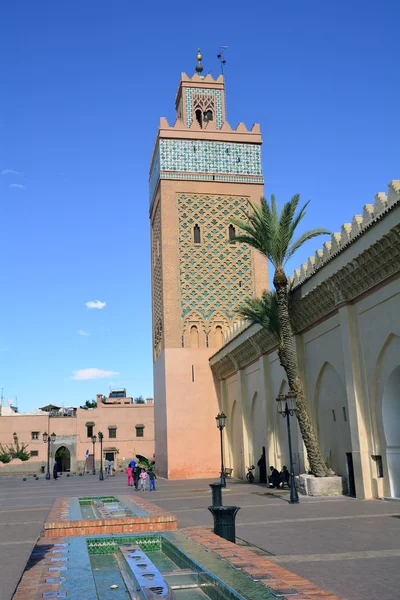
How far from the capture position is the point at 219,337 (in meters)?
26.4

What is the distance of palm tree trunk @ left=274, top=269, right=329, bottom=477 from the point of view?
554 inches

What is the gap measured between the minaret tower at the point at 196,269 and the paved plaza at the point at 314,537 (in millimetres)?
11464

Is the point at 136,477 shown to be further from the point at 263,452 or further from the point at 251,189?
the point at 251,189

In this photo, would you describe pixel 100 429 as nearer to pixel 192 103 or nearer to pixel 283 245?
pixel 192 103

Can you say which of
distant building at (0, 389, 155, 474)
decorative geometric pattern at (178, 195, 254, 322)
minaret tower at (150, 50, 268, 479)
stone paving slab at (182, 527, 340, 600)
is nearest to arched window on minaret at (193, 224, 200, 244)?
minaret tower at (150, 50, 268, 479)

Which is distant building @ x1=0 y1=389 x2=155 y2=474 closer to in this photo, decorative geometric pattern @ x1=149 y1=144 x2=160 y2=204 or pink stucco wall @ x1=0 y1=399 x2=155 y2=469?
pink stucco wall @ x1=0 y1=399 x2=155 y2=469

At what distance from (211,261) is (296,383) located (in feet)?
41.8

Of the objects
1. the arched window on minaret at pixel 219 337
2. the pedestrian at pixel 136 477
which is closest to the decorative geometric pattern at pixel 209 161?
the arched window on minaret at pixel 219 337

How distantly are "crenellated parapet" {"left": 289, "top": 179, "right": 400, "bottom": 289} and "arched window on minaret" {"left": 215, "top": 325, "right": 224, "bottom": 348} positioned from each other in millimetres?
9493

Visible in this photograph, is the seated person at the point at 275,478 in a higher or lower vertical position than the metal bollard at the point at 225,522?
higher

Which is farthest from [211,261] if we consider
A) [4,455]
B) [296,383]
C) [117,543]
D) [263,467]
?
[4,455]

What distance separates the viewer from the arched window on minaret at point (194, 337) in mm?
26219

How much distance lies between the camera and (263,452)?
21047 millimetres

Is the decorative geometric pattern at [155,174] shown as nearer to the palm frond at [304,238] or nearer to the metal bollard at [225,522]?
the palm frond at [304,238]
